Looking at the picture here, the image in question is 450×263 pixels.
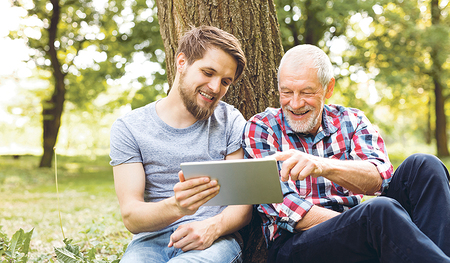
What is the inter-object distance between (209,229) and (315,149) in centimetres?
94

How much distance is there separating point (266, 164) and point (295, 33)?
11744 millimetres

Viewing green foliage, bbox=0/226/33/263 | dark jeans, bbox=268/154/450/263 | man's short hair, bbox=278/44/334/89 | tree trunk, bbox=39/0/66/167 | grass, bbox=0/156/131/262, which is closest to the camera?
dark jeans, bbox=268/154/450/263

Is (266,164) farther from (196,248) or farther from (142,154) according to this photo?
(142,154)

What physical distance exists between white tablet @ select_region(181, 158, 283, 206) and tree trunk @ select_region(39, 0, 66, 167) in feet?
50.2

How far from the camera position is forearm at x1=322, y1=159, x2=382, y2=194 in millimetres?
2215

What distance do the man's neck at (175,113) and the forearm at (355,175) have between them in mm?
1022

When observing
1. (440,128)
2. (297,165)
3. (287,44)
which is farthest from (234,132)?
(440,128)

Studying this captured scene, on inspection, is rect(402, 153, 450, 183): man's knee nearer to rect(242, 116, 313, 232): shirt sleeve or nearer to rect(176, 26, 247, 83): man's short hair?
rect(242, 116, 313, 232): shirt sleeve

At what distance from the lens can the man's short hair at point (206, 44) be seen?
8.31ft

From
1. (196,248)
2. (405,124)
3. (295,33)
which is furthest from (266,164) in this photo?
(405,124)

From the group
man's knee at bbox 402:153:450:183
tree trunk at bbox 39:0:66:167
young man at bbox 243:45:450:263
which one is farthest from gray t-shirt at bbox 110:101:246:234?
tree trunk at bbox 39:0:66:167

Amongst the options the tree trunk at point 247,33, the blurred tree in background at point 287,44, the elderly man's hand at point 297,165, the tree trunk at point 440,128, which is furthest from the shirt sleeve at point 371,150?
the tree trunk at point 440,128

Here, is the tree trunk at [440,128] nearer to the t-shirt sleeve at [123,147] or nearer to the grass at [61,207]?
the grass at [61,207]

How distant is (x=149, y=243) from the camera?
2422 mm
